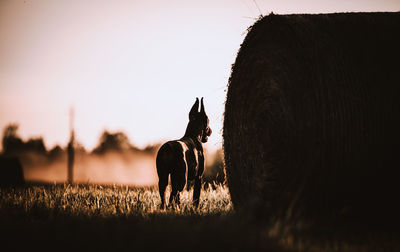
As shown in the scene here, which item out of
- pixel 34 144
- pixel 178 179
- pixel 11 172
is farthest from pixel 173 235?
pixel 34 144

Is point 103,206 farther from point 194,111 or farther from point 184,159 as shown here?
point 194,111

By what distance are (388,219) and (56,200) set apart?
512cm

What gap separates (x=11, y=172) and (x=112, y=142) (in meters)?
48.3

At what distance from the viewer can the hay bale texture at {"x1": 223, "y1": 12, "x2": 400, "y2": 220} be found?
4.92 metres

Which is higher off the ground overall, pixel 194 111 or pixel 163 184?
pixel 194 111

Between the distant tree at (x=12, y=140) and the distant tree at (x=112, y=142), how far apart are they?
37.0 ft

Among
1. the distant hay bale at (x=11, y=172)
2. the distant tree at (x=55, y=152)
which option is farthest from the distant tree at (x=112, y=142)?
the distant hay bale at (x=11, y=172)

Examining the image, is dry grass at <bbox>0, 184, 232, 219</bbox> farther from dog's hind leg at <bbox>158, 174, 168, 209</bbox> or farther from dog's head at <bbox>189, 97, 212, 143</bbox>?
dog's head at <bbox>189, 97, 212, 143</bbox>

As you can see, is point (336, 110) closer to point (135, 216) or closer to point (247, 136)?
point (247, 136)

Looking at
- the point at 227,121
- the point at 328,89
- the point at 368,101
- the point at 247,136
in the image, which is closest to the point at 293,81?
the point at 328,89

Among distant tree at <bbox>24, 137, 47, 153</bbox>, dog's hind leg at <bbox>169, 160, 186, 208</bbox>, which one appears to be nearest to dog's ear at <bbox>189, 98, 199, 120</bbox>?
dog's hind leg at <bbox>169, 160, 186, 208</bbox>

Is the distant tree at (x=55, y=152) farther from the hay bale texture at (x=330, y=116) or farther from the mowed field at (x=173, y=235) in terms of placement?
the hay bale texture at (x=330, y=116)

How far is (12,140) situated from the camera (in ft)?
197

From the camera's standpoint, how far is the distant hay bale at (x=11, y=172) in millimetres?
12031
